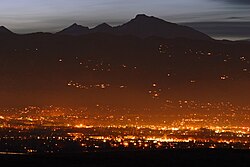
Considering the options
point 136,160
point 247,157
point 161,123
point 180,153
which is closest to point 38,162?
point 136,160

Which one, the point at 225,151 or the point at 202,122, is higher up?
the point at 202,122

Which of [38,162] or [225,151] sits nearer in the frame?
[38,162]

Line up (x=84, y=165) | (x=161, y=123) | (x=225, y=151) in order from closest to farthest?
1. (x=84, y=165)
2. (x=225, y=151)
3. (x=161, y=123)

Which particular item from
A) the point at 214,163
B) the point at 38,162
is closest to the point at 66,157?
the point at 38,162

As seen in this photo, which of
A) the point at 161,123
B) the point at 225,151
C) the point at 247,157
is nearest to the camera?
the point at 247,157

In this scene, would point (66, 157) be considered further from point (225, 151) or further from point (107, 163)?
point (225, 151)

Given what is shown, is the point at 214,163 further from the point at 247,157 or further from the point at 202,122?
the point at 202,122
